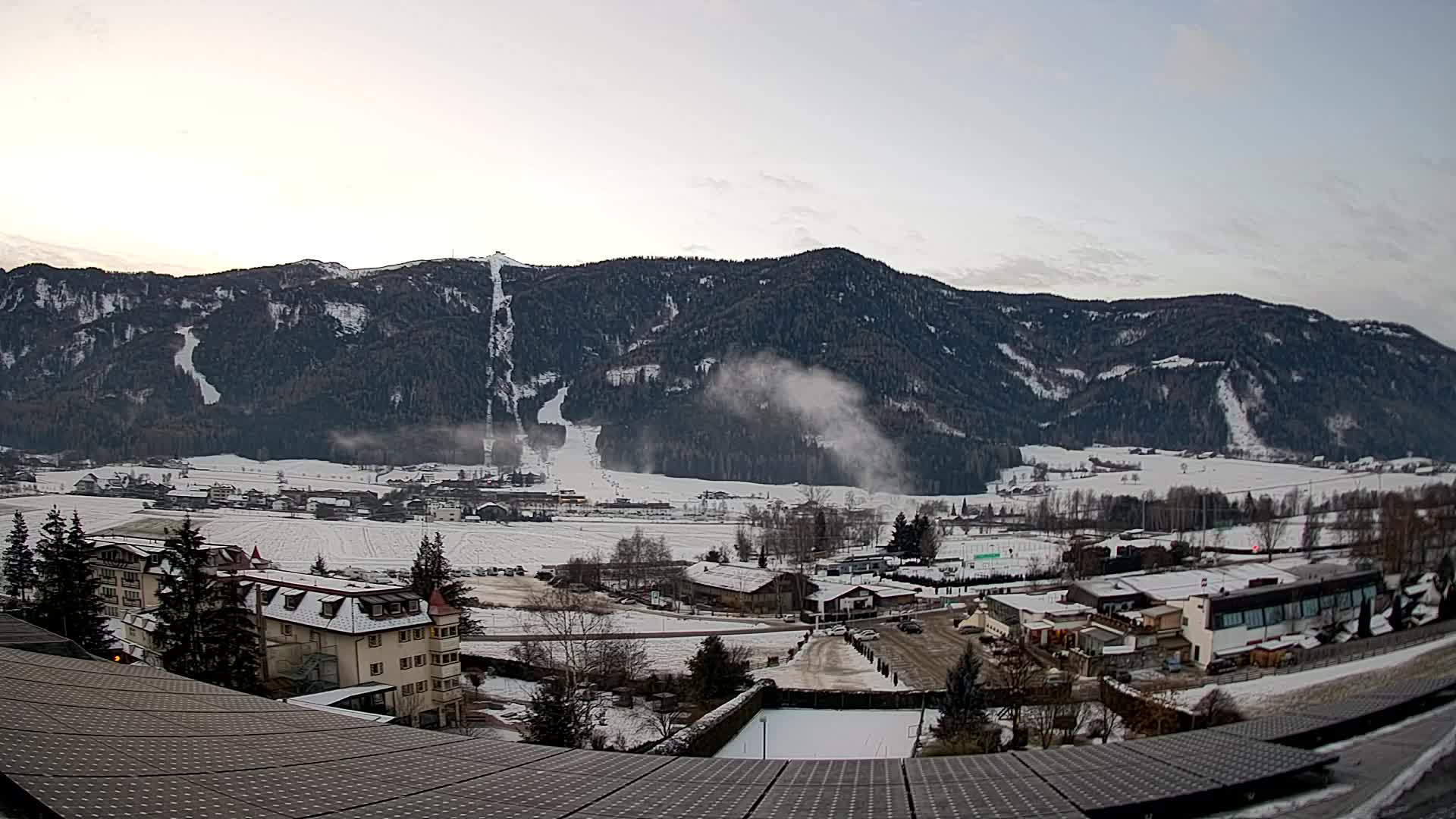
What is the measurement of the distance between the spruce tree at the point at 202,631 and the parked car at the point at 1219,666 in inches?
971

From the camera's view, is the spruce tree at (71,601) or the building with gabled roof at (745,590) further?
the building with gabled roof at (745,590)

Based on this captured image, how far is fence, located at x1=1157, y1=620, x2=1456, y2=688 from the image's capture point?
1939 cm

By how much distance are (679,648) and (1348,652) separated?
18.9m

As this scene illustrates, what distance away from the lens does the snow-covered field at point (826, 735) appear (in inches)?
590

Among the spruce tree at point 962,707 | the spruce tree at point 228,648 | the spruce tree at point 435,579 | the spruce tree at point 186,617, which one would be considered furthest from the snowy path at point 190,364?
the spruce tree at point 962,707

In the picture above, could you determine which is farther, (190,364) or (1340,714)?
(190,364)

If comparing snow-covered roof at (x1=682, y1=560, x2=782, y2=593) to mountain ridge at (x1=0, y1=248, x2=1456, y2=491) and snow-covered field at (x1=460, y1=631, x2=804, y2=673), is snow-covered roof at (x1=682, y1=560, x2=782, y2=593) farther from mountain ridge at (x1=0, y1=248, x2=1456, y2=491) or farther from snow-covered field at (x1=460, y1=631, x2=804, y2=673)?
mountain ridge at (x1=0, y1=248, x2=1456, y2=491)

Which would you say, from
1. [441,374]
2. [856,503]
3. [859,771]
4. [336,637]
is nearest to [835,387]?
[856,503]

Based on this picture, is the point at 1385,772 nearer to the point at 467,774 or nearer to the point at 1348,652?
the point at 467,774

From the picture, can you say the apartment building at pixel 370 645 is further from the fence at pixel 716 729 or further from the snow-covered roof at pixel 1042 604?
the snow-covered roof at pixel 1042 604

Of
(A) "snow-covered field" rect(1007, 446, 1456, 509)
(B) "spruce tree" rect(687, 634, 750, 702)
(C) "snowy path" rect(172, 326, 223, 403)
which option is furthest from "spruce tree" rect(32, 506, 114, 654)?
(C) "snowy path" rect(172, 326, 223, 403)

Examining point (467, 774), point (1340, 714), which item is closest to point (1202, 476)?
point (1340, 714)

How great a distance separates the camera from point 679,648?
28.4 metres

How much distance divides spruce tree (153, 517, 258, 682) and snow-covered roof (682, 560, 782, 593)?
24118mm
